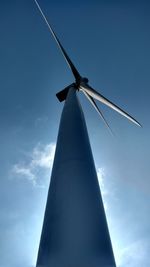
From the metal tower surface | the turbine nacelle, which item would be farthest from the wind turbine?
the turbine nacelle

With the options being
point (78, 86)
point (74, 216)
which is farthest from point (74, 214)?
point (78, 86)

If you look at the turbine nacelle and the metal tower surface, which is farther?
the turbine nacelle

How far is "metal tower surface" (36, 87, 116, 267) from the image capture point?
9430 mm

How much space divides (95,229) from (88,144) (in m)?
4.48

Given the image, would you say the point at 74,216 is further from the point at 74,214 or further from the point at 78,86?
the point at 78,86

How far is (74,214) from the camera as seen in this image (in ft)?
33.3

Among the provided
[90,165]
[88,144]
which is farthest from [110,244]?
[88,144]

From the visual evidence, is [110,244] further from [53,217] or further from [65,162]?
[65,162]

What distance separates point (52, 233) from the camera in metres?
10.2

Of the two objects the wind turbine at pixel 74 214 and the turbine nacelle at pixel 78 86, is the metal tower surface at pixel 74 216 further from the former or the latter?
the turbine nacelle at pixel 78 86

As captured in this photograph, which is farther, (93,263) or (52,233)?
(52,233)

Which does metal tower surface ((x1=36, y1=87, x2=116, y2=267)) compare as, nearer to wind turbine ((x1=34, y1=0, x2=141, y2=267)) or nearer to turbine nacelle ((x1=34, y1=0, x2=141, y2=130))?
wind turbine ((x1=34, y1=0, x2=141, y2=267))

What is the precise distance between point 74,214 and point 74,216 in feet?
0.27

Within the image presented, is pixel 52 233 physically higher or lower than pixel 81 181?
lower
